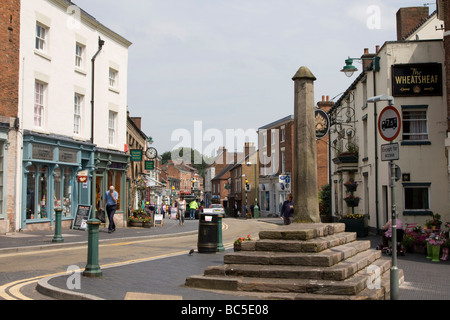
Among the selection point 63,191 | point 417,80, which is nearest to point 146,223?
point 63,191

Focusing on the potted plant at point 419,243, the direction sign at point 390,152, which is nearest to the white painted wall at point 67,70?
the potted plant at point 419,243

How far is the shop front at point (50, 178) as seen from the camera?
21016 millimetres

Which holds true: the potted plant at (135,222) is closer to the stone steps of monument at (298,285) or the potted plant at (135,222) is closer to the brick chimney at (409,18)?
the brick chimney at (409,18)

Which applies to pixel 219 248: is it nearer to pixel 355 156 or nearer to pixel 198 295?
pixel 198 295

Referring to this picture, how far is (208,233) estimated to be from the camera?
15781 mm

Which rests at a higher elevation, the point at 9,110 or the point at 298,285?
the point at 9,110

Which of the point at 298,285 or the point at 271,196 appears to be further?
the point at 271,196

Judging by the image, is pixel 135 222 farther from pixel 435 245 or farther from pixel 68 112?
pixel 435 245

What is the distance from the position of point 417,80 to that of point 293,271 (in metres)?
17.0

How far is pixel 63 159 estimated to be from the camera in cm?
2364

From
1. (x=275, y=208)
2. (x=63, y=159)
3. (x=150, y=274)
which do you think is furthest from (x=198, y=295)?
(x=275, y=208)

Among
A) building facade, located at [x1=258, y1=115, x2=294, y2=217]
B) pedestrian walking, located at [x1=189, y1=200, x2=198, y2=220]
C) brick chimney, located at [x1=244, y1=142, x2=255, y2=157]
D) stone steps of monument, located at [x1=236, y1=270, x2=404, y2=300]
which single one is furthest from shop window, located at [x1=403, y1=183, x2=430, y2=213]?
brick chimney, located at [x1=244, y1=142, x2=255, y2=157]

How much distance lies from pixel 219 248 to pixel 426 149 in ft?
39.4

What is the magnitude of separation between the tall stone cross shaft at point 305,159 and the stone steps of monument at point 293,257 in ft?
3.56
